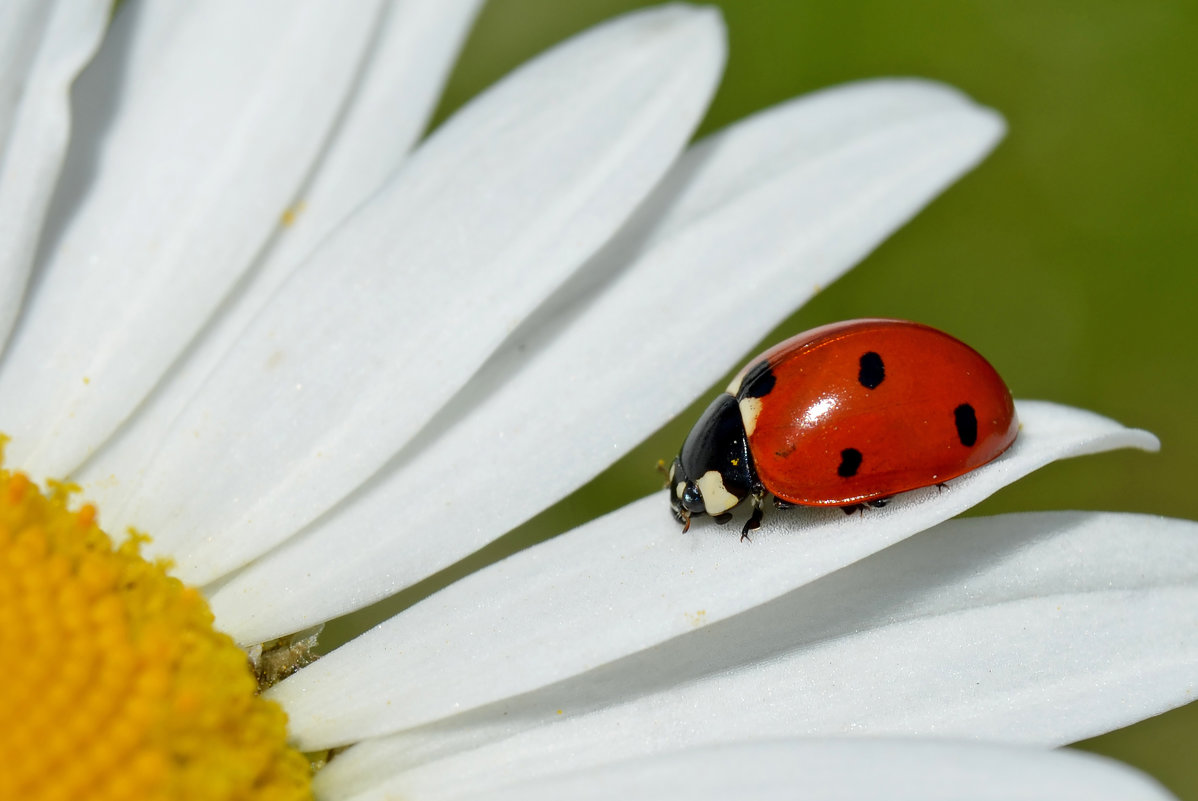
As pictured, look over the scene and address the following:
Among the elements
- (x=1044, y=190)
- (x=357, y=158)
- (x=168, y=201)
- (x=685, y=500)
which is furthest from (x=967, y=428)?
(x=1044, y=190)

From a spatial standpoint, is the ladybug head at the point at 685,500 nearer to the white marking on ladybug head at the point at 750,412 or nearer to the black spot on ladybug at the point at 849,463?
the white marking on ladybug head at the point at 750,412

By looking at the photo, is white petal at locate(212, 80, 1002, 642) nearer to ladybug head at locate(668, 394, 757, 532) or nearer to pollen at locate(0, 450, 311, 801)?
ladybug head at locate(668, 394, 757, 532)

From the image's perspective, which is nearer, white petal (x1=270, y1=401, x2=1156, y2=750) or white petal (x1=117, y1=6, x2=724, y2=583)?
white petal (x1=270, y1=401, x2=1156, y2=750)

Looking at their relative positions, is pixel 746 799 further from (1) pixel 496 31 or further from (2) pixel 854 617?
(1) pixel 496 31

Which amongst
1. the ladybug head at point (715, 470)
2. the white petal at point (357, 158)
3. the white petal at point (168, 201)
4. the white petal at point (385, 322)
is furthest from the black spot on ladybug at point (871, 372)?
the white petal at point (168, 201)

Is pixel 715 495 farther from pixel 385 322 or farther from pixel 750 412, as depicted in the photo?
pixel 385 322

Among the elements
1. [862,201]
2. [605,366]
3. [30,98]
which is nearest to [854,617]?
[605,366]

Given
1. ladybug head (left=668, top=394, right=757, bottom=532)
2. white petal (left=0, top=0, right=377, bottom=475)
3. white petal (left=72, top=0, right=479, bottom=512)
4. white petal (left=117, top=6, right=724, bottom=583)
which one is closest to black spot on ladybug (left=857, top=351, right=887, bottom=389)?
ladybug head (left=668, top=394, right=757, bottom=532)

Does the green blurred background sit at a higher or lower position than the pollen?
higher
